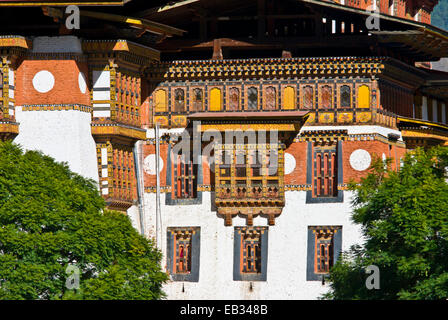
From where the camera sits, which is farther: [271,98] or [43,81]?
[271,98]

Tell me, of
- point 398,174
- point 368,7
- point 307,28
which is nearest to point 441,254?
point 398,174

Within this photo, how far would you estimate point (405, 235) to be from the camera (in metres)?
61.7

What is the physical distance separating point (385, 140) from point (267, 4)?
851 cm

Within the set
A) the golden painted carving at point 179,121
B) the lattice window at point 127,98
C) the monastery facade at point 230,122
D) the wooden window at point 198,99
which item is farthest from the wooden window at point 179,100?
the lattice window at point 127,98

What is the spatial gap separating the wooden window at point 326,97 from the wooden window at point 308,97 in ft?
1.66

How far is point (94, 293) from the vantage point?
195 ft

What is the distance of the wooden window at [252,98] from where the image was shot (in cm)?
7394

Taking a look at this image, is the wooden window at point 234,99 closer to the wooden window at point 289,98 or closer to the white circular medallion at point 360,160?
the wooden window at point 289,98

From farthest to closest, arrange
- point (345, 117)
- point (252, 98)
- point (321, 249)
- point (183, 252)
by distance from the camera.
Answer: point (252, 98) < point (183, 252) < point (345, 117) < point (321, 249)

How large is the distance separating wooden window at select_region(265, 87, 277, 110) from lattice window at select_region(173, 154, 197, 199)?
4.42 metres

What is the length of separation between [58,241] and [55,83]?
1111cm

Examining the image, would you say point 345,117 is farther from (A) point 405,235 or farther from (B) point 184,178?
(A) point 405,235

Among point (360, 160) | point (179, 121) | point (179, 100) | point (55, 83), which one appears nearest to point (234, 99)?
point (179, 100)

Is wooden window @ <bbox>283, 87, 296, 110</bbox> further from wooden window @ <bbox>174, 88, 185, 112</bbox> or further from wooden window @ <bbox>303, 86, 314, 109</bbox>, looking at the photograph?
wooden window @ <bbox>174, 88, 185, 112</bbox>
